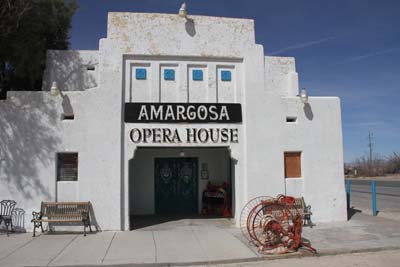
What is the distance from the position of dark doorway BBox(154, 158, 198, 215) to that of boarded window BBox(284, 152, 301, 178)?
173 inches

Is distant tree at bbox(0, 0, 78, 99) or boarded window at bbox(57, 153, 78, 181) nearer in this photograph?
boarded window at bbox(57, 153, 78, 181)

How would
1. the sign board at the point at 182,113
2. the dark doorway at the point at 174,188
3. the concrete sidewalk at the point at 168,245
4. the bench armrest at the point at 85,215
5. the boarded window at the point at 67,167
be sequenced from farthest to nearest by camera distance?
the dark doorway at the point at 174,188 < the sign board at the point at 182,113 < the boarded window at the point at 67,167 < the bench armrest at the point at 85,215 < the concrete sidewalk at the point at 168,245

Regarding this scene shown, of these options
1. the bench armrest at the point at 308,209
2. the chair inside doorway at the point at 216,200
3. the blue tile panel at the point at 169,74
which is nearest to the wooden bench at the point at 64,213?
the blue tile panel at the point at 169,74

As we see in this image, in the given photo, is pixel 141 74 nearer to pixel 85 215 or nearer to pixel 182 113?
pixel 182 113

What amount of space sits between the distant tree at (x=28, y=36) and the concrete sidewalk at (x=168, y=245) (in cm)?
645

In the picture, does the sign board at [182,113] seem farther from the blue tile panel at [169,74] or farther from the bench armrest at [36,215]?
Answer: the bench armrest at [36,215]

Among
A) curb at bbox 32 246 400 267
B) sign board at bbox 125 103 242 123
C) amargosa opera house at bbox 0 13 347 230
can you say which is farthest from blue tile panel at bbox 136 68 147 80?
curb at bbox 32 246 400 267

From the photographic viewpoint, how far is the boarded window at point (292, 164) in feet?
38.9

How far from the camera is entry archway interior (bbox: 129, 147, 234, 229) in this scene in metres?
14.3

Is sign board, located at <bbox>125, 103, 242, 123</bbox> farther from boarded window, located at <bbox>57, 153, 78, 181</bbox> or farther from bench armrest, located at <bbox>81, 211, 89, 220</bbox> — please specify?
bench armrest, located at <bbox>81, 211, 89, 220</bbox>

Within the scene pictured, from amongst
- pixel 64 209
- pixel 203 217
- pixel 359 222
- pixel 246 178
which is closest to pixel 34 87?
pixel 64 209

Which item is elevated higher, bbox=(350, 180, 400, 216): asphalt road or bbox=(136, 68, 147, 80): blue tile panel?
bbox=(136, 68, 147, 80): blue tile panel

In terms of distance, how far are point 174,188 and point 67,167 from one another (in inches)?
194

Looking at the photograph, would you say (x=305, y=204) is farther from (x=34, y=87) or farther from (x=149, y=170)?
(x=34, y=87)
